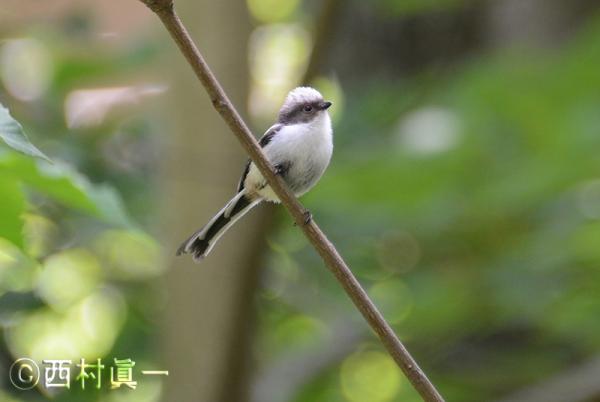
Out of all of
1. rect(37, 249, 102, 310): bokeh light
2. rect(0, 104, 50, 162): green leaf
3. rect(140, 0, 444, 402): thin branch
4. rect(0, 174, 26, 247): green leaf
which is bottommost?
rect(140, 0, 444, 402): thin branch

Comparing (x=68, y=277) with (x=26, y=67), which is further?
(x=26, y=67)

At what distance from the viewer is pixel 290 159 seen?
3404 mm

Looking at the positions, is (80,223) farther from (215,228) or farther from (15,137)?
(15,137)

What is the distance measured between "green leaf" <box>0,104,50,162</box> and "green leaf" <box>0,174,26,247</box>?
32 centimetres

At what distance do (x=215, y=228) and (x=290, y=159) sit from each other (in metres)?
0.37

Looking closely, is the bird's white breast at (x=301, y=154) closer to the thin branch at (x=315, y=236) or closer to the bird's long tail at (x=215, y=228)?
the bird's long tail at (x=215, y=228)

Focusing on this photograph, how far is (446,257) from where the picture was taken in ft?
19.7

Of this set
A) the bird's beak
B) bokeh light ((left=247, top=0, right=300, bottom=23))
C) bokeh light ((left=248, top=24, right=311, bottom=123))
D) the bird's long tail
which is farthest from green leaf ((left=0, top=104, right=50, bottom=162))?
bokeh light ((left=247, top=0, right=300, bottom=23))

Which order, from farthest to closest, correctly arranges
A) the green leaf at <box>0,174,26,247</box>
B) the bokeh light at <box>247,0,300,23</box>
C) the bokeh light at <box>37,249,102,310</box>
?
1. the bokeh light at <box>247,0,300,23</box>
2. the bokeh light at <box>37,249,102,310</box>
3. the green leaf at <box>0,174,26,247</box>

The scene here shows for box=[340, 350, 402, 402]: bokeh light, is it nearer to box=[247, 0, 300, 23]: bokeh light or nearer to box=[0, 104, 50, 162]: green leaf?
box=[247, 0, 300, 23]: bokeh light

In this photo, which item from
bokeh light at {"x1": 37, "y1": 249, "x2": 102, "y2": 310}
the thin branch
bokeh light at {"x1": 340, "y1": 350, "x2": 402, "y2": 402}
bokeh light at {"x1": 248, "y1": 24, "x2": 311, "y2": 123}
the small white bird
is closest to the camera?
the thin branch

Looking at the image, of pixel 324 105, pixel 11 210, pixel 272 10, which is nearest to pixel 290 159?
pixel 324 105

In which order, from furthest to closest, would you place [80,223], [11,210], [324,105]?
[80,223] < [324,105] < [11,210]

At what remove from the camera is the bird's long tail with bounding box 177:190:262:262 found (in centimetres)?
308
